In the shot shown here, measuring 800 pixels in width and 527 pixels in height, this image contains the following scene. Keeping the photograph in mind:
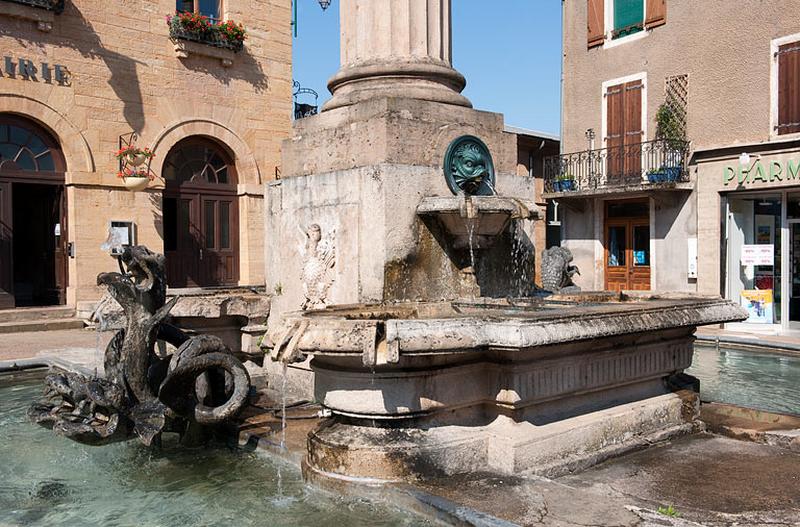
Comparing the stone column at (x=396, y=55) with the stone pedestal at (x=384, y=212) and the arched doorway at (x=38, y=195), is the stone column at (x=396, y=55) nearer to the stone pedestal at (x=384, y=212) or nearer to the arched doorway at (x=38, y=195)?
the stone pedestal at (x=384, y=212)

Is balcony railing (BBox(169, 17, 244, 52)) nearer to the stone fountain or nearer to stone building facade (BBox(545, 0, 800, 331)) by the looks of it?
stone building facade (BBox(545, 0, 800, 331))

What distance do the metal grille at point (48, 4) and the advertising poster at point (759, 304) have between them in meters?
15.6

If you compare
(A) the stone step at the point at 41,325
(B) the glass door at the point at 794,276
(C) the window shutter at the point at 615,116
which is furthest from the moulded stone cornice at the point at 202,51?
(B) the glass door at the point at 794,276

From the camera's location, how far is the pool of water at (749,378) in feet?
22.6

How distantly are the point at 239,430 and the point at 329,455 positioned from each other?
→ 1.17m

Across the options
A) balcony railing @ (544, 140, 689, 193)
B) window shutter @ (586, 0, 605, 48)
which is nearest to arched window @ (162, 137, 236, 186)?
balcony railing @ (544, 140, 689, 193)

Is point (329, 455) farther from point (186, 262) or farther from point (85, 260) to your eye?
point (186, 262)

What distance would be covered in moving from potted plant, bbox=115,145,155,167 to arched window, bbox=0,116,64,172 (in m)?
1.25

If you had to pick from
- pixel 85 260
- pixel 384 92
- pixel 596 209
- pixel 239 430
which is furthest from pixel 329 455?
pixel 596 209

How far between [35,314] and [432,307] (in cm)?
1248

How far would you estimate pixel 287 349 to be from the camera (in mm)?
4062

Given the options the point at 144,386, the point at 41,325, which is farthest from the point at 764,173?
the point at 41,325

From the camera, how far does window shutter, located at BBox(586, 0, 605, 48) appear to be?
19188 millimetres

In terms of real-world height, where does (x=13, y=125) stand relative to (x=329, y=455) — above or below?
above
